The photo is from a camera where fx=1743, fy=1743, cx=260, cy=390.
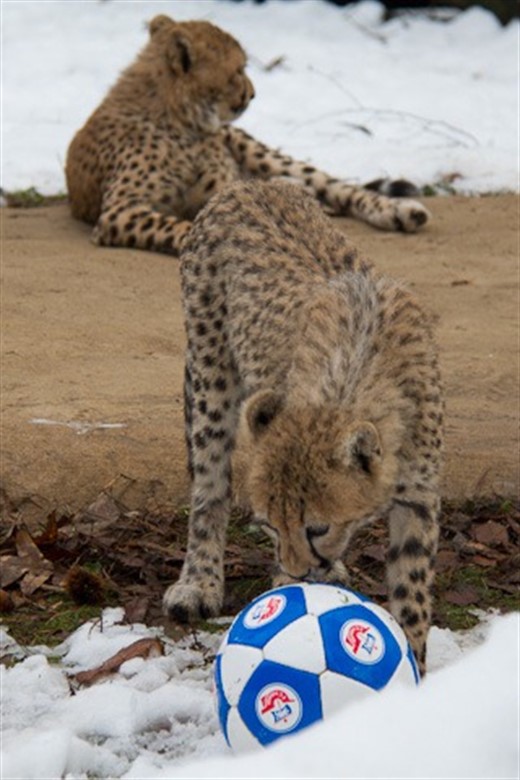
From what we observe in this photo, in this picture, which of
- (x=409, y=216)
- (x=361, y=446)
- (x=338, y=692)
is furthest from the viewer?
(x=409, y=216)

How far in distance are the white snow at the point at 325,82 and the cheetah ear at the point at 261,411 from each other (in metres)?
7.24

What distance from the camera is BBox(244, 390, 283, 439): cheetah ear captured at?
14.9 ft

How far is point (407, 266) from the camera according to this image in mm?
9383

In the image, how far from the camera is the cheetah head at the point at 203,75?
34.7 ft

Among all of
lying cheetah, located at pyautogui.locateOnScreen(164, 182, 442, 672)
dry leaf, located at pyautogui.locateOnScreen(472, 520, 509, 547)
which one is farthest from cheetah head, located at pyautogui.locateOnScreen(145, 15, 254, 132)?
dry leaf, located at pyautogui.locateOnScreen(472, 520, 509, 547)

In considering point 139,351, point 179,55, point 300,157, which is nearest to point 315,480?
point 139,351

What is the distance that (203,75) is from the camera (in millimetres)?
10570

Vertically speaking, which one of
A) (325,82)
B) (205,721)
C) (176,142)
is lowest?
(325,82)

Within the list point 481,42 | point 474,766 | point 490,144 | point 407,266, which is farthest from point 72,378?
point 481,42

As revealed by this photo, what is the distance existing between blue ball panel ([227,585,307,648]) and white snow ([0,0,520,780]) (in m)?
0.29

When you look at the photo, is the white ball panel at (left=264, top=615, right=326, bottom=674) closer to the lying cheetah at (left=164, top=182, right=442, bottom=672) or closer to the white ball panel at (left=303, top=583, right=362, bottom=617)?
the white ball panel at (left=303, top=583, right=362, bottom=617)

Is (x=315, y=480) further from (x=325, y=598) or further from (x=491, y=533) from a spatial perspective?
(x=491, y=533)

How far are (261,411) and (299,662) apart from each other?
32.4 inches

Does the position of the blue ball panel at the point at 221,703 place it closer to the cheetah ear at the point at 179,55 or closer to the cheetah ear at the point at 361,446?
the cheetah ear at the point at 361,446
